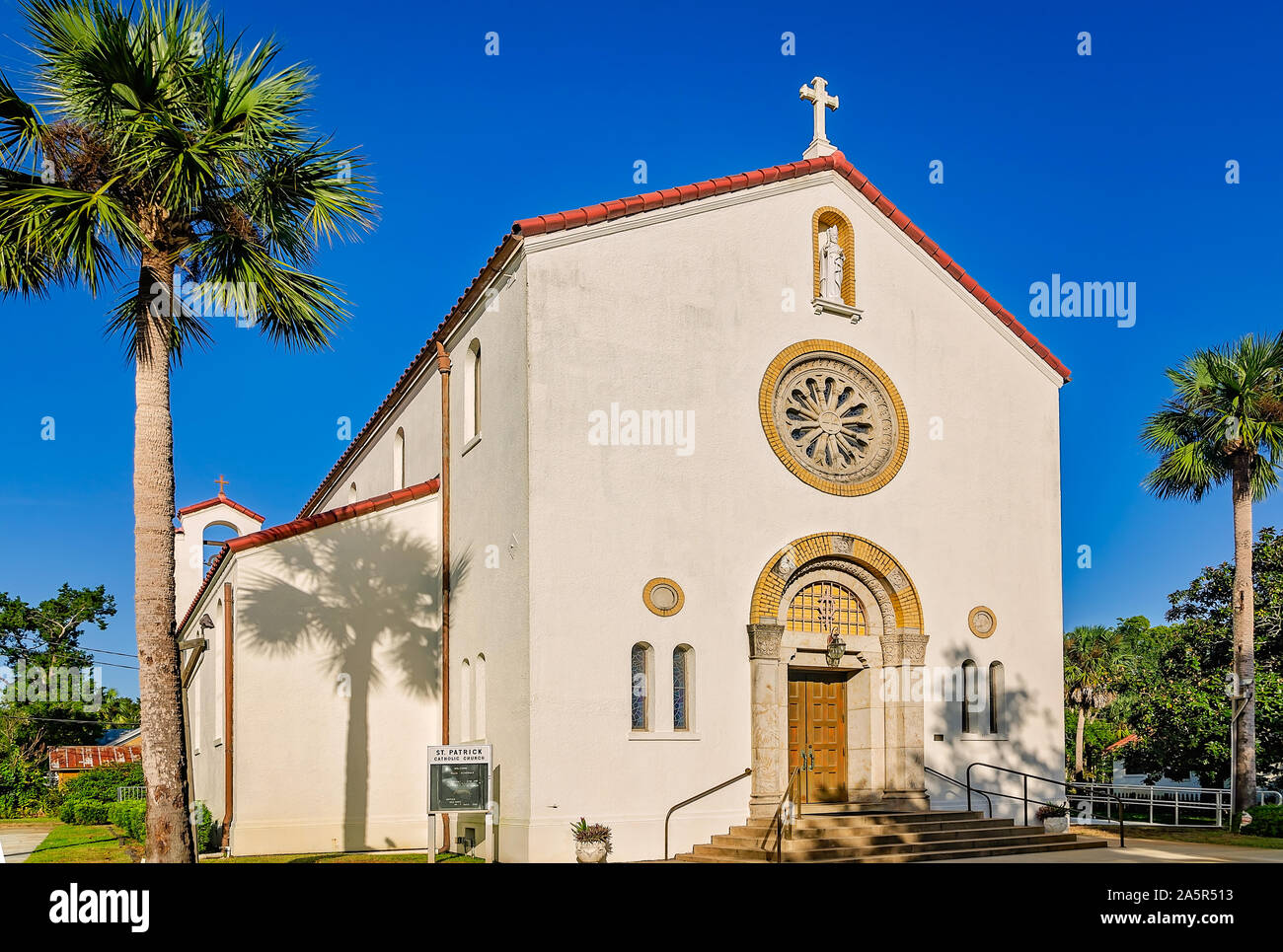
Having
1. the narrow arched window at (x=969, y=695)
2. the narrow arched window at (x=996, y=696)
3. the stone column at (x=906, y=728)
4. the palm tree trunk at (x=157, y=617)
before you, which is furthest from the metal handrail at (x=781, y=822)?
the palm tree trunk at (x=157, y=617)

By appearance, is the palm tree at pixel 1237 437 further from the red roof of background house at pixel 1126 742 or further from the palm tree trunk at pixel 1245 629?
the red roof of background house at pixel 1126 742

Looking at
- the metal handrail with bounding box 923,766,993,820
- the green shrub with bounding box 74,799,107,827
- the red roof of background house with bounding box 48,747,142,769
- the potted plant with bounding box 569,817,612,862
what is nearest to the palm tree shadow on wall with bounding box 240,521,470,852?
the potted plant with bounding box 569,817,612,862

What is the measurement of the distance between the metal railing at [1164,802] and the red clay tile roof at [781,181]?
30.6 ft

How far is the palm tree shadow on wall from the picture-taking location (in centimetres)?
2042

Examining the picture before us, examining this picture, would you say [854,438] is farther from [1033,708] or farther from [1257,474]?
[1257,474]

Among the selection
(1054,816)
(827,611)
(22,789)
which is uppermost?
(827,611)

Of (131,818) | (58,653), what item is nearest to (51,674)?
(58,653)

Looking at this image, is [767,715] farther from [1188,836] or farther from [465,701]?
[1188,836]

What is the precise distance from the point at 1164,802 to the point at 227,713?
20.0 m

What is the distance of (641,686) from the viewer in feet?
58.9

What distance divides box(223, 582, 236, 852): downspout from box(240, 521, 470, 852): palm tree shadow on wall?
0.29m

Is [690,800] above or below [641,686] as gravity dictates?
below

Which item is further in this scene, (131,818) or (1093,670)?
(1093,670)
